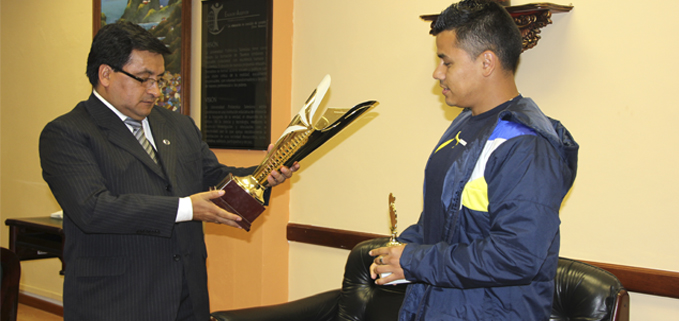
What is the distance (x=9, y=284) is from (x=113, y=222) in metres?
0.39

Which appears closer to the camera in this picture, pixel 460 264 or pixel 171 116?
pixel 460 264

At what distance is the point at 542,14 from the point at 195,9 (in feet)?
8.00

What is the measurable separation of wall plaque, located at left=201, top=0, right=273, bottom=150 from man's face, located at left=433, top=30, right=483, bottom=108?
75.2 inches

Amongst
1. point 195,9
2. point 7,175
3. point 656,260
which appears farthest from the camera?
point 7,175

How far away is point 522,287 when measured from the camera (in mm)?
1346

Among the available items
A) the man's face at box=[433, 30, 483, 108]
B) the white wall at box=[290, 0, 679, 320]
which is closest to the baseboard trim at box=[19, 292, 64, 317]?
the white wall at box=[290, 0, 679, 320]

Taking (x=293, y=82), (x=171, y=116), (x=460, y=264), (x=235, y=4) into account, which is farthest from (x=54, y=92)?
(x=460, y=264)

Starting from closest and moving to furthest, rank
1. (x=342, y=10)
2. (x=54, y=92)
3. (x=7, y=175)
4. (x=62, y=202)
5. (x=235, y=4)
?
(x=62, y=202) < (x=342, y=10) < (x=235, y=4) < (x=54, y=92) < (x=7, y=175)

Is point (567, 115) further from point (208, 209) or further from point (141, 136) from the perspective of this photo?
point (141, 136)

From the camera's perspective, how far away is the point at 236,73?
3.39 meters

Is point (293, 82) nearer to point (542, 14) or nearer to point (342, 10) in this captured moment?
point (342, 10)

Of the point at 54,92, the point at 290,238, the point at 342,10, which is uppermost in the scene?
the point at 342,10

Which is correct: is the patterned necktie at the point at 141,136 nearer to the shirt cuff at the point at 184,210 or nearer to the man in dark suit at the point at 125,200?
the man in dark suit at the point at 125,200

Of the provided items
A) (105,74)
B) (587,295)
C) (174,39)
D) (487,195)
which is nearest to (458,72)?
(487,195)
